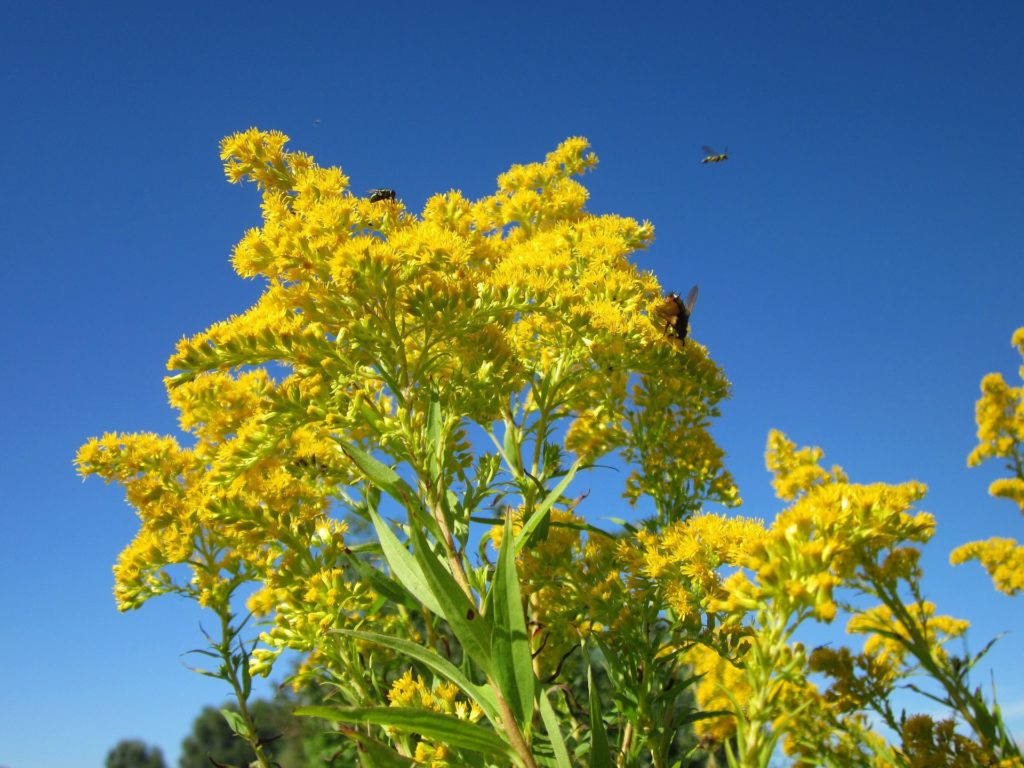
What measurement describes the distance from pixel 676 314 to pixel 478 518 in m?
1.19

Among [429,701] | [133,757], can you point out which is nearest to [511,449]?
[429,701]

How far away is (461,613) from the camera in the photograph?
1.60 m

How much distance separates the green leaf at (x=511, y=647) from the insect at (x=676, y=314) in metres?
1.56

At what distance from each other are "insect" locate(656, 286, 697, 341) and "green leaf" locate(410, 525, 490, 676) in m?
1.64

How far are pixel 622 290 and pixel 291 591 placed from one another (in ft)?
5.25

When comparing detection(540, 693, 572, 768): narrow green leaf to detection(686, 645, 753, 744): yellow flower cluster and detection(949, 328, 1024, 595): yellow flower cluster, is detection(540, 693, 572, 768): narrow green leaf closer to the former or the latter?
detection(686, 645, 753, 744): yellow flower cluster

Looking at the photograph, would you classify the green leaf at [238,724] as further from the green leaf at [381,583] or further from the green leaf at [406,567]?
the green leaf at [406,567]

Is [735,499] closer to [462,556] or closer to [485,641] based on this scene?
[462,556]

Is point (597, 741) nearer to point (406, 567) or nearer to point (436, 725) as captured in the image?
point (436, 725)

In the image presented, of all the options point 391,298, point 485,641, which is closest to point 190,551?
point 391,298


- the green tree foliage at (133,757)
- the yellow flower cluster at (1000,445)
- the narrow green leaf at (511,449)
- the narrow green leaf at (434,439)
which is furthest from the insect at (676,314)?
the green tree foliage at (133,757)

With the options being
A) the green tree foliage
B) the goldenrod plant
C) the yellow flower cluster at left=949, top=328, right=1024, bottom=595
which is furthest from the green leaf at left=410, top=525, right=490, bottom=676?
the green tree foliage

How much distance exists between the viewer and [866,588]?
3.35 m

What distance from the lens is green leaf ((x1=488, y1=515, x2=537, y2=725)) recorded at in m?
1.59
